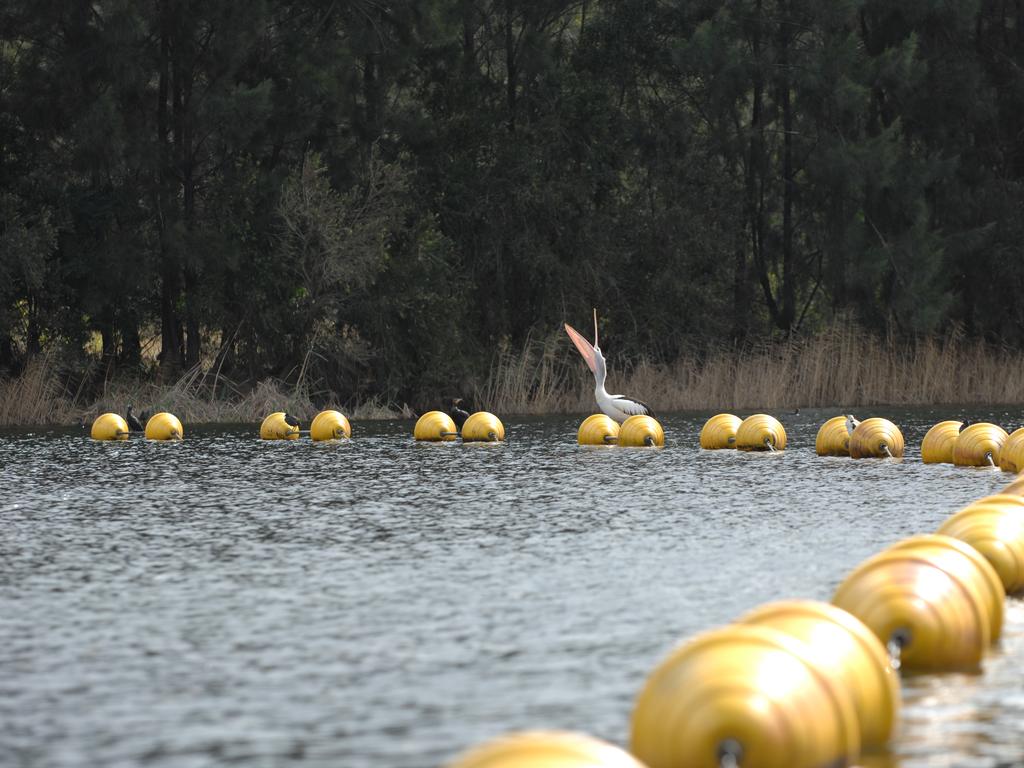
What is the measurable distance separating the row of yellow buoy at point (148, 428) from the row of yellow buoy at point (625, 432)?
7113 mm

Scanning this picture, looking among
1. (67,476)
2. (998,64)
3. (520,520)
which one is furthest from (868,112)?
(520,520)

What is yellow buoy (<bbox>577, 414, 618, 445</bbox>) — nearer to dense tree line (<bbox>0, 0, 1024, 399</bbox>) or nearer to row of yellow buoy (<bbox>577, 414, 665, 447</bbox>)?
row of yellow buoy (<bbox>577, 414, 665, 447</bbox>)

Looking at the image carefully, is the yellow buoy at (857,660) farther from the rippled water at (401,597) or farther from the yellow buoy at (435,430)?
the yellow buoy at (435,430)

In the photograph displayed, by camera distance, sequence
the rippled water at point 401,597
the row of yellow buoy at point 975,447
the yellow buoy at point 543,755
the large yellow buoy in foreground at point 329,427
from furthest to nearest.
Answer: the large yellow buoy in foreground at point 329,427
the row of yellow buoy at point 975,447
the rippled water at point 401,597
the yellow buoy at point 543,755

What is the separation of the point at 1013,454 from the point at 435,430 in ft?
33.7

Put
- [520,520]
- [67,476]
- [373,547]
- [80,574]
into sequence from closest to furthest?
[80,574]
[373,547]
[520,520]
[67,476]

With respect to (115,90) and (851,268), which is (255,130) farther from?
(851,268)

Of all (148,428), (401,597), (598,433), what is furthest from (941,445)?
(148,428)

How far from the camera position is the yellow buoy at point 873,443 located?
21453 millimetres

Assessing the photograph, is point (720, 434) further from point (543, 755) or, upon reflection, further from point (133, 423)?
point (543, 755)

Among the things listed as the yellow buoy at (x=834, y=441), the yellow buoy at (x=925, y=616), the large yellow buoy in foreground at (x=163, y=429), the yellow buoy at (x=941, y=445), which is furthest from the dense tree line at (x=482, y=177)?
the yellow buoy at (x=925, y=616)

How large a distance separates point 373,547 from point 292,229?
86.9ft

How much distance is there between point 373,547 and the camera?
12.5 m

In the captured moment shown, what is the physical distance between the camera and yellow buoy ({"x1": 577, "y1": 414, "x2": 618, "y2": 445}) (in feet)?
82.4
